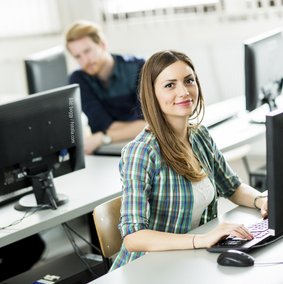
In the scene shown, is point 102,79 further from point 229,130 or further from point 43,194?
point 43,194

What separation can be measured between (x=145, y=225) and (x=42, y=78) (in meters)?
2.18

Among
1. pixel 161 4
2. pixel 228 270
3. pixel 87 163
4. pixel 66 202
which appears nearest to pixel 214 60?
pixel 161 4

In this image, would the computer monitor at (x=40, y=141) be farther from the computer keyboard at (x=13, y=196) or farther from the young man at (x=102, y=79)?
the young man at (x=102, y=79)

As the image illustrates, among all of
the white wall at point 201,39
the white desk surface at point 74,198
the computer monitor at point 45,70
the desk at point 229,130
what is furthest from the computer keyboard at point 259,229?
the white wall at point 201,39

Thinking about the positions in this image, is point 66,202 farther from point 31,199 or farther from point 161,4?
point 161,4

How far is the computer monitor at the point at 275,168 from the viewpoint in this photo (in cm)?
184

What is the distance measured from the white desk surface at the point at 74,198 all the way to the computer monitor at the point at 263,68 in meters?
0.79

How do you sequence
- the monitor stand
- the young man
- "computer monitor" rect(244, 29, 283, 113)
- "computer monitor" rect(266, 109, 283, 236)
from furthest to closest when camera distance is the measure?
the young man → "computer monitor" rect(244, 29, 283, 113) → the monitor stand → "computer monitor" rect(266, 109, 283, 236)

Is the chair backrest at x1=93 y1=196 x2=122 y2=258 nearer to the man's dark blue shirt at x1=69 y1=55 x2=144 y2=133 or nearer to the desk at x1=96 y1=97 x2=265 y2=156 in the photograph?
the desk at x1=96 y1=97 x2=265 y2=156

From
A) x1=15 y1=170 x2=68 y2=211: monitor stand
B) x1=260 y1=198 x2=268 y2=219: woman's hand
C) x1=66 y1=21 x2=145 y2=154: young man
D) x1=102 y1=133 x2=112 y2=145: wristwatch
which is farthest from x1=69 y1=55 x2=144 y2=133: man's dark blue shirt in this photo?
x1=260 y1=198 x2=268 y2=219: woman's hand

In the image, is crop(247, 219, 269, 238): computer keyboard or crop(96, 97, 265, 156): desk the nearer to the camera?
crop(247, 219, 269, 238): computer keyboard

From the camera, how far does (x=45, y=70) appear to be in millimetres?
4289

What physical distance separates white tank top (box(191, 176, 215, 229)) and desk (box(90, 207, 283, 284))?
0.28m

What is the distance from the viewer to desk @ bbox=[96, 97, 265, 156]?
3.52 m
